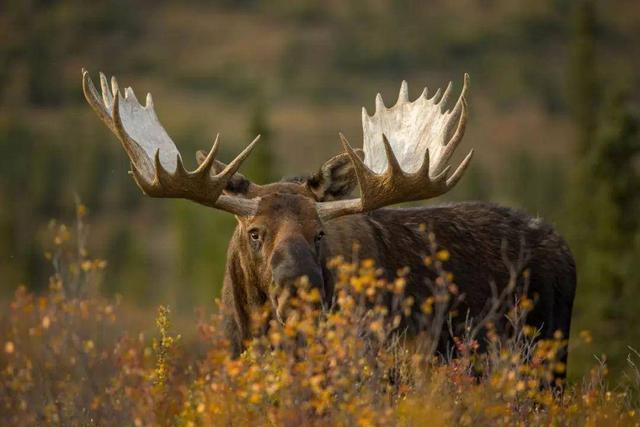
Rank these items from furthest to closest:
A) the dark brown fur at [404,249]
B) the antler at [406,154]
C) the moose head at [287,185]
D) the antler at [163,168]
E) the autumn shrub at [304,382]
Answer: the antler at [406,154], the antler at [163,168], the dark brown fur at [404,249], the moose head at [287,185], the autumn shrub at [304,382]

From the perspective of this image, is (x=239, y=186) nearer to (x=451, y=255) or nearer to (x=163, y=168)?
(x=163, y=168)

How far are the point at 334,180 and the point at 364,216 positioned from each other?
1.81 ft

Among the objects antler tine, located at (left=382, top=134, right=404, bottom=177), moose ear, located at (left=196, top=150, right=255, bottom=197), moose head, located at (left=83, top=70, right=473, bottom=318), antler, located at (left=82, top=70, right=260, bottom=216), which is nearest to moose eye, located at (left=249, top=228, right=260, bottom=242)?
moose head, located at (left=83, top=70, right=473, bottom=318)

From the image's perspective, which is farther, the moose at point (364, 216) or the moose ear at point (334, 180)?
the moose ear at point (334, 180)

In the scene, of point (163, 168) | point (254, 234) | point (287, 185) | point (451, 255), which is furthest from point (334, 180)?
point (163, 168)

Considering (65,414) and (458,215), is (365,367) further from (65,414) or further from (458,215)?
(458,215)

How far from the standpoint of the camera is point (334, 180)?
361 inches

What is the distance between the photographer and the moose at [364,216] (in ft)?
27.4

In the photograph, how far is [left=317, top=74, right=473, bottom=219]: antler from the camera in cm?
870

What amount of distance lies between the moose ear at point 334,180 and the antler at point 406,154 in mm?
276

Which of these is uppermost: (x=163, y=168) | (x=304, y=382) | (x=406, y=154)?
(x=163, y=168)

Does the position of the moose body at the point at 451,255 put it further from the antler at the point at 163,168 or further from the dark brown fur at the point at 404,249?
the antler at the point at 163,168

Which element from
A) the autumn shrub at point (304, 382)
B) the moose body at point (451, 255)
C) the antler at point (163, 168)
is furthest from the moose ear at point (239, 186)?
the autumn shrub at point (304, 382)

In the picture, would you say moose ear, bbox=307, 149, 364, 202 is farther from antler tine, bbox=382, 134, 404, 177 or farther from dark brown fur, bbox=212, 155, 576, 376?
antler tine, bbox=382, 134, 404, 177
